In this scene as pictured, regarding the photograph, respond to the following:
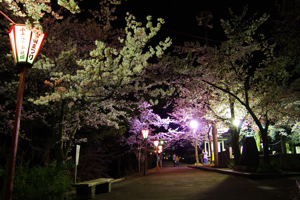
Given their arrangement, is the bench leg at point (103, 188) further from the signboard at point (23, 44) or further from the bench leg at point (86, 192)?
the signboard at point (23, 44)

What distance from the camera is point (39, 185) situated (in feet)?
18.0

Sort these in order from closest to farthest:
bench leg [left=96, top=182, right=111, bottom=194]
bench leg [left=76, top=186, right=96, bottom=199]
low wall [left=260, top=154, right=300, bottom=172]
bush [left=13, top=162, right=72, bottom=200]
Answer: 1. bush [left=13, top=162, right=72, bottom=200]
2. bench leg [left=76, top=186, right=96, bottom=199]
3. bench leg [left=96, top=182, right=111, bottom=194]
4. low wall [left=260, top=154, right=300, bottom=172]

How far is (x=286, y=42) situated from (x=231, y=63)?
175 inches

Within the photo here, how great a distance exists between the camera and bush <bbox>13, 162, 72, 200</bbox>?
5.02m

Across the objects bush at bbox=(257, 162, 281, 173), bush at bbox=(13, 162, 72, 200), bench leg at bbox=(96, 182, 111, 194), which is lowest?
bench leg at bbox=(96, 182, 111, 194)

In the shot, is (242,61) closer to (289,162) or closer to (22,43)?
(289,162)

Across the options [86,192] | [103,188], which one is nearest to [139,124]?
[103,188]

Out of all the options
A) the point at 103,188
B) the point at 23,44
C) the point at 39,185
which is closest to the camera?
the point at 23,44

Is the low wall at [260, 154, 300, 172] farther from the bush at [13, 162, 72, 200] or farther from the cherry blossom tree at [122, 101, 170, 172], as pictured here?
the cherry blossom tree at [122, 101, 170, 172]

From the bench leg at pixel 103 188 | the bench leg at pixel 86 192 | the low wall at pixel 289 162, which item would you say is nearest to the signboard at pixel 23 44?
the bench leg at pixel 86 192

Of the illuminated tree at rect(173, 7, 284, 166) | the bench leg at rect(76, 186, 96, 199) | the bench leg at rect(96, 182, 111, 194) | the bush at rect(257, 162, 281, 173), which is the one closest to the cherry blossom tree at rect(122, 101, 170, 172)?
the illuminated tree at rect(173, 7, 284, 166)

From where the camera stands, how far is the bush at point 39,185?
5020mm

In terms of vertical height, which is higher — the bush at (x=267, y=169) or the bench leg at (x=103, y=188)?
the bush at (x=267, y=169)

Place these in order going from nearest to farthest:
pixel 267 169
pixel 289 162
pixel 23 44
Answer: pixel 23 44
pixel 267 169
pixel 289 162
